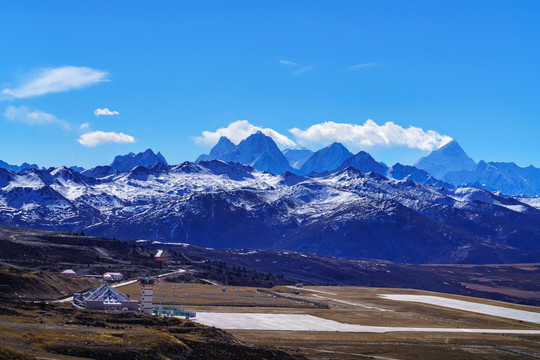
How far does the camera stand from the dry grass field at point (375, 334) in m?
108

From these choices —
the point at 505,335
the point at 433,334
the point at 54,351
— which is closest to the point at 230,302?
the point at 433,334

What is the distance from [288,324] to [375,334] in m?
18.8

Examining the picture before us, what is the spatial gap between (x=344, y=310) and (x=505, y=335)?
A: 46.0 metres

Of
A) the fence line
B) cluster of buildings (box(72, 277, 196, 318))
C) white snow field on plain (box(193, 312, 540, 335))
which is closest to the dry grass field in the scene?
the fence line

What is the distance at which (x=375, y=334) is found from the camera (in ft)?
424

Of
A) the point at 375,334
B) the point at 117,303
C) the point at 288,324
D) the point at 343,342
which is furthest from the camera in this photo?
the point at 288,324

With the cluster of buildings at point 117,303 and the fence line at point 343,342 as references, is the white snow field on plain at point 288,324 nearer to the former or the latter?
the cluster of buildings at point 117,303

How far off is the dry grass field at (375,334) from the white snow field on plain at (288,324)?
488cm

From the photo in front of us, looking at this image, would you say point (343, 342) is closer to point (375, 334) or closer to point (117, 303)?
point (375, 334)

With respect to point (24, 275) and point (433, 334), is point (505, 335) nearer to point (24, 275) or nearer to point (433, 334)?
point (433, 334)

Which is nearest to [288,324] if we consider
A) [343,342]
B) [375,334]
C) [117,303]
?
[375,334]

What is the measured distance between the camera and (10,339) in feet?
225

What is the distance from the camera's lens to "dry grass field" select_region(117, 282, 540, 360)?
108062 millimetres

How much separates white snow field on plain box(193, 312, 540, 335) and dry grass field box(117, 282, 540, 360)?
488 cm
